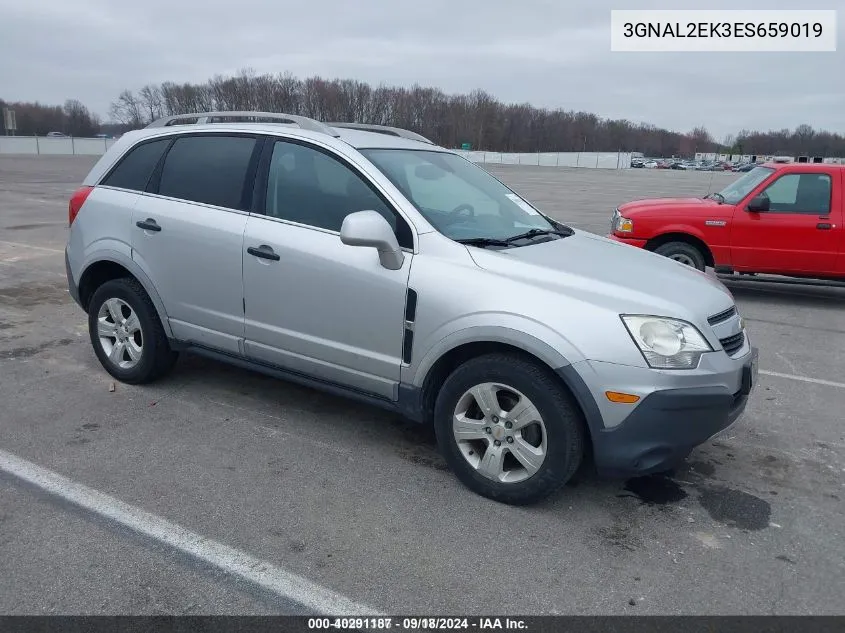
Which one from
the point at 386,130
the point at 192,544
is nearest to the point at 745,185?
the point at 386,130

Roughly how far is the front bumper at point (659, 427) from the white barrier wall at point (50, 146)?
63.7 metres

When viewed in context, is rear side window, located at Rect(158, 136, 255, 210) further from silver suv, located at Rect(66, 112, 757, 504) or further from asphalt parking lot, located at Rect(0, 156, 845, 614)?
asphalt parking lot, located at Rect(0, 156, 845, 614)

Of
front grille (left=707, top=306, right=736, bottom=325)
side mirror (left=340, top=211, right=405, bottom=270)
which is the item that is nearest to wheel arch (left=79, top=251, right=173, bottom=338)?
side mirror (left=340, top=211, right=405, bottom=270)

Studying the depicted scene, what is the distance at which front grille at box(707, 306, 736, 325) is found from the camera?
3426 mm

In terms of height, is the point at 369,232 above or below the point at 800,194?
below

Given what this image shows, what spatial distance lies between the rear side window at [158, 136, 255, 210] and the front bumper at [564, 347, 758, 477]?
255 centimetres

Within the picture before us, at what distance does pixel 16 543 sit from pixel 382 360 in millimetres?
1859

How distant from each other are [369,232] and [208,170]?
5.43 ft

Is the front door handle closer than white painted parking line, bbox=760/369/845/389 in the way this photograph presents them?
Yes

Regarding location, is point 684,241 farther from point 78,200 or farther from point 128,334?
point 78,200

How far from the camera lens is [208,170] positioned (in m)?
4.55

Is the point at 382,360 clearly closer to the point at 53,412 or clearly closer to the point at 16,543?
the point at 16,543

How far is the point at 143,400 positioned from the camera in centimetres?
476

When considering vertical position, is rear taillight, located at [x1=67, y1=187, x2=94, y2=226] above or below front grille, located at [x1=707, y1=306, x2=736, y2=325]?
above
